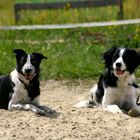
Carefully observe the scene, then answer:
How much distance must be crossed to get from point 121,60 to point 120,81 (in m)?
0.35

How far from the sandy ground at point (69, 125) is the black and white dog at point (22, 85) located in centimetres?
38

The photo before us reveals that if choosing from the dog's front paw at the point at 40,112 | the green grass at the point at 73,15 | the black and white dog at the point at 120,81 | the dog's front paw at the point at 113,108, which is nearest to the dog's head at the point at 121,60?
the black and white dog at the point at 120,81

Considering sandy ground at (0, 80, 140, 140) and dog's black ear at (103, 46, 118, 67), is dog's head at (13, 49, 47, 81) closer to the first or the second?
sandy ground at (0, 80, 140, 140)

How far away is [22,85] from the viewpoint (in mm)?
9625

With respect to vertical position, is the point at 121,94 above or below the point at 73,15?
below

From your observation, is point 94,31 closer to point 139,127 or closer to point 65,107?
point 65,107

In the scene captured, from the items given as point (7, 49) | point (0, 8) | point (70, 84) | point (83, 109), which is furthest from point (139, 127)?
point (0, 8)

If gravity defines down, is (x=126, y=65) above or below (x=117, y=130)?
above

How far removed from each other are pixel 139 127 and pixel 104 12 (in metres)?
12.9

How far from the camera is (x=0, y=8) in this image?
1086 inches

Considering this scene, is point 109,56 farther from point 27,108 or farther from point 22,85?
point 27,108

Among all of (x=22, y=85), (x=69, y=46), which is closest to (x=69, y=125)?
(x=22, y=85)

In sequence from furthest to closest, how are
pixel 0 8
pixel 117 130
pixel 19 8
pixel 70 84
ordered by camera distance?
1. pixel 0 8
2. pixel 19 8
3. pixel 70 84
4. pixel 117 130

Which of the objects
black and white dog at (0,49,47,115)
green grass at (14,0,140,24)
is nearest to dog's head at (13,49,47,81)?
black and white dog at (0,49,47,115)
